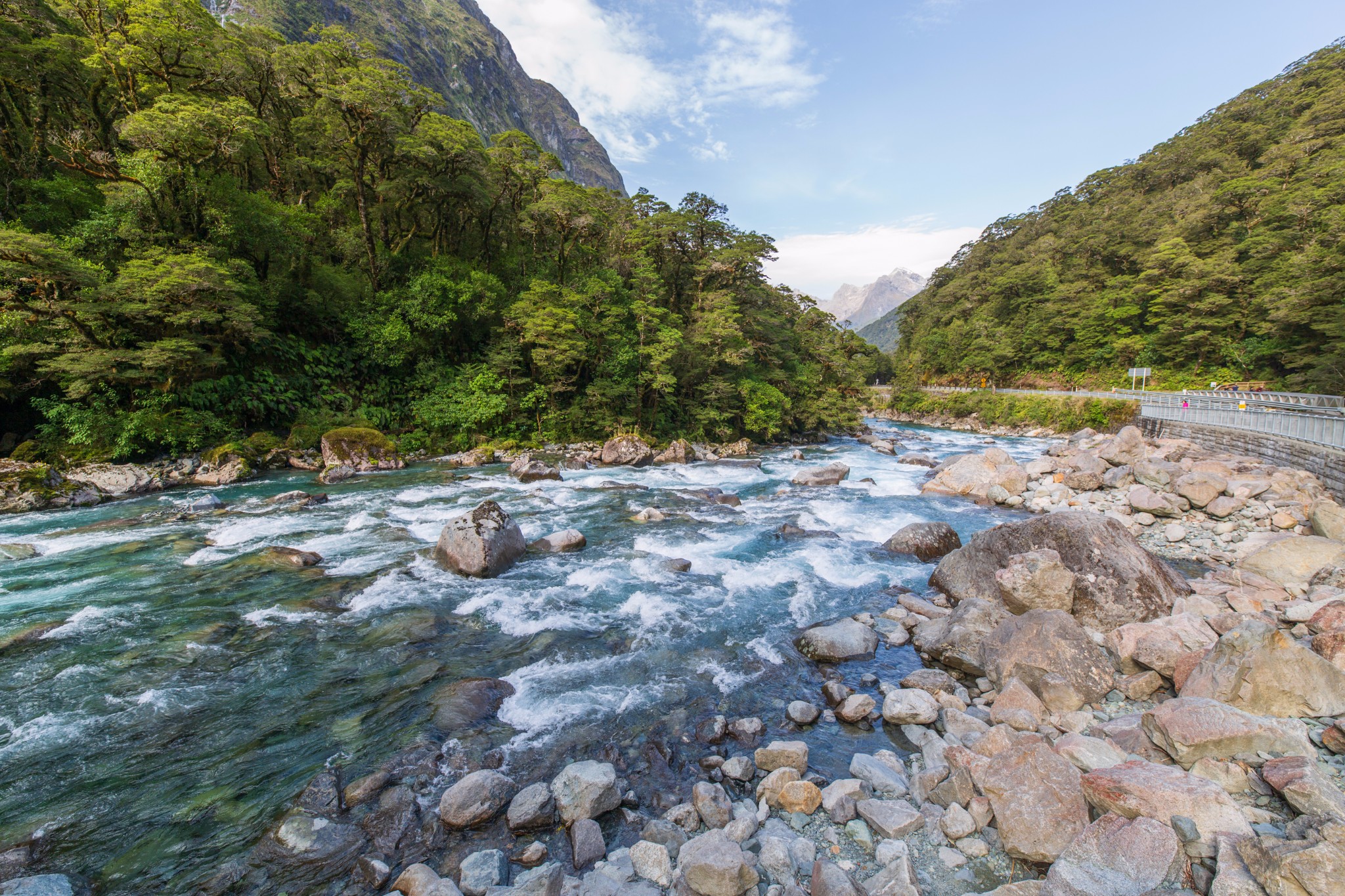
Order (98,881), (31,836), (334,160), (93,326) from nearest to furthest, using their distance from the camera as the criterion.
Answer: (98,881), (31,836), (93,326), (334,160)

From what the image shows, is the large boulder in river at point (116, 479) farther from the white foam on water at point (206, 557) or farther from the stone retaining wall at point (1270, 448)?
the stone retaining wall at point (1270, 448)

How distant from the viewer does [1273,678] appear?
4590mm

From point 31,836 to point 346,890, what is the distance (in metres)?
2.63

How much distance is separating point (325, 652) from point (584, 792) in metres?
4.55

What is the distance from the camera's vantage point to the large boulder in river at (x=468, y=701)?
5.26 metres

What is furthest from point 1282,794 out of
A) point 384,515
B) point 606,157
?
point 606,157

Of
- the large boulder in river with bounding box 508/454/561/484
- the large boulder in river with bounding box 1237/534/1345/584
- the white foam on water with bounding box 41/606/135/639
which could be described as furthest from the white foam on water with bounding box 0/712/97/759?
the large boulder in river with bounding box 1237/534/1345/584

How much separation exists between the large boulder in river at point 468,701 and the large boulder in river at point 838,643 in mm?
4036

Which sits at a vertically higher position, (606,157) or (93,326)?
(606,157)

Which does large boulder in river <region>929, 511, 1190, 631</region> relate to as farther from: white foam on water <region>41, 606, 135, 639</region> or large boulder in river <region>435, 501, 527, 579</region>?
white foam on water <region>41, 606, 135, 639</region>

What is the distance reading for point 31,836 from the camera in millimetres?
3713

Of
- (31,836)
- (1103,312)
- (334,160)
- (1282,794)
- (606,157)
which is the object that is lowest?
(31,836)

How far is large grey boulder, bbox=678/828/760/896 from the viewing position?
330 cm

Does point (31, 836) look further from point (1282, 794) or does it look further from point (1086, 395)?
point (1086, 395)
